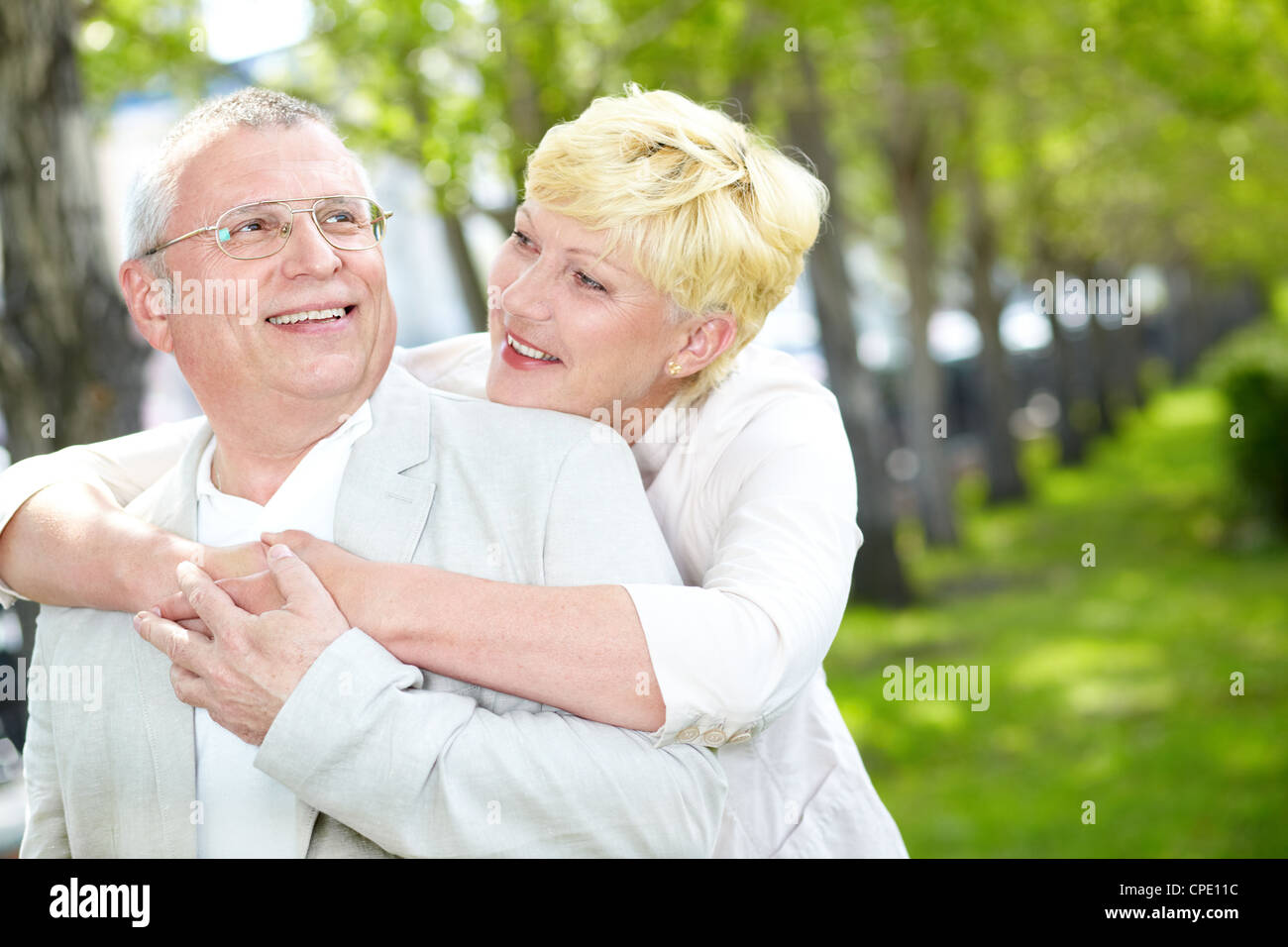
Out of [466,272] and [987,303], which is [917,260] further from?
[466,272]

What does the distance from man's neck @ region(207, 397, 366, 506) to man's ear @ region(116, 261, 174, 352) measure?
193 millimetres

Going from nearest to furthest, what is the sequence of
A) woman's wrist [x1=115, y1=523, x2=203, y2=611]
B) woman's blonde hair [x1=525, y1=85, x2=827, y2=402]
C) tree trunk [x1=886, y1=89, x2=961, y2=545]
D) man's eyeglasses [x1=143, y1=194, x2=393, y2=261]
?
1. woman's wrist [x1=115, y1=523, x2=203, y2=611]
2. man's eyeglasses [x1=143, y1=194, x2=393, y2=261]
3. woman's blonde hair [x1=525, y1=85, x2=827, y2=402]
4. tree trunk [x1=886, y1=89, x2=961, y2=545]

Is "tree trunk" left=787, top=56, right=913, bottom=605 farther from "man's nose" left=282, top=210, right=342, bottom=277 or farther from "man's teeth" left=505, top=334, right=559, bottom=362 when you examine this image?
"man's nose" left=282, top=210, right=342, bottom=277

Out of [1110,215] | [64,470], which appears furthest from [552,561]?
[1110,215]

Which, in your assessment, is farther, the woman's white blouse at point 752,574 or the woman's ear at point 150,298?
the woman's ear at point 150,298

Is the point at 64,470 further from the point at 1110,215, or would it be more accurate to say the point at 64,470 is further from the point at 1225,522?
the point at 1110,215

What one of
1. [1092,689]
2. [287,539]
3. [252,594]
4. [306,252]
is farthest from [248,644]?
[1092,689]

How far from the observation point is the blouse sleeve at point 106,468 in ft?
8.77

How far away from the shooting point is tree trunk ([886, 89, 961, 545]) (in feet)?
45.5

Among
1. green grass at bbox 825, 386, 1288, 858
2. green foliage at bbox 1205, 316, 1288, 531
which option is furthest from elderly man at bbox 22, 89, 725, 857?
green foliage at bbox 1205, 316, 1288, 531

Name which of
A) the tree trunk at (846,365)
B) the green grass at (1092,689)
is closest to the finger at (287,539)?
the green grass at (1092,689)

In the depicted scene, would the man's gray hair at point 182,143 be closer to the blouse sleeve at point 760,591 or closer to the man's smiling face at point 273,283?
the man's smiling face at point 273,283

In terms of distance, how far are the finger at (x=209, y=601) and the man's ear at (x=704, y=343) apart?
3.39 ft
